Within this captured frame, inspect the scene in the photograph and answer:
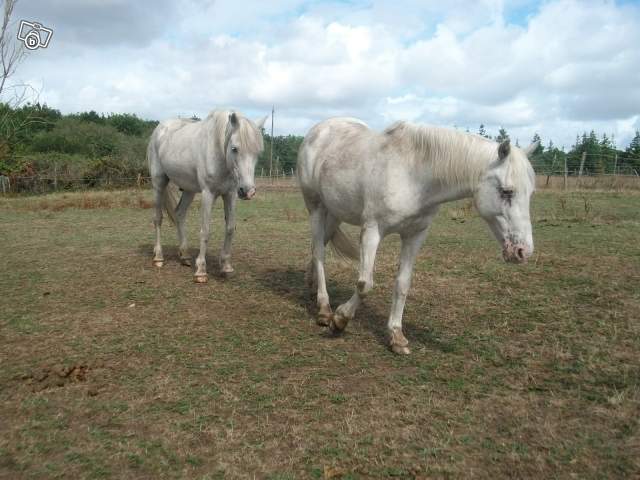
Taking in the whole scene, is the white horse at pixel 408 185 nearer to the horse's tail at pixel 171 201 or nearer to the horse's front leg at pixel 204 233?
the horse's front leg at pixel 204 233

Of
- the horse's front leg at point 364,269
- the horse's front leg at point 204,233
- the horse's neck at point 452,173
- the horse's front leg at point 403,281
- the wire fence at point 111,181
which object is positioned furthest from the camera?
the wire fence at point 111,181

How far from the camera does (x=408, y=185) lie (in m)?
3.64

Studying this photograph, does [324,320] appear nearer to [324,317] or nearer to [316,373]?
[324,317]

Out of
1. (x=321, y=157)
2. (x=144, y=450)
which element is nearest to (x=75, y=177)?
(x=321, y=157)

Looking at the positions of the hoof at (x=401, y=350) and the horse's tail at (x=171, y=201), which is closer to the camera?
the hoof at (x=401, y=350)

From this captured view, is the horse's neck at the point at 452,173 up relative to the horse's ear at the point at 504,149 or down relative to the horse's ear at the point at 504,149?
down

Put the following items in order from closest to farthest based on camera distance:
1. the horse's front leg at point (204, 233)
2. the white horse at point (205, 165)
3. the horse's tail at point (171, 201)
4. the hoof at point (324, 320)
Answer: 1. the hoof at point (324, 320)
2. the white horse at point (205, 165)
3. the horse's front leg at point (204, 233)
4. the horse's tail at point (171, 201)

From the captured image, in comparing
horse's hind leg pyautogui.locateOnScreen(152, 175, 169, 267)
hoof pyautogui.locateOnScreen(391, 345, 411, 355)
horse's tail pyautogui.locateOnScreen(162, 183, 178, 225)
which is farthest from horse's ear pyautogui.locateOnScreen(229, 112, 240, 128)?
hoof pyautogui.locateOnScreen(391, 345, 411, 355)

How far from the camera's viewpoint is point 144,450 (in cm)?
252

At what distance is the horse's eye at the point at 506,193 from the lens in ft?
10.4

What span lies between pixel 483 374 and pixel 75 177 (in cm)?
2737

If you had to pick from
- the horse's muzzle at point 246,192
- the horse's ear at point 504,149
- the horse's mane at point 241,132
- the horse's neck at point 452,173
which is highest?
the horse's mane at point 241,132

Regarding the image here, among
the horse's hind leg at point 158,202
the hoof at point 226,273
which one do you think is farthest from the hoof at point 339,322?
the horse's hind leg at point 158,202

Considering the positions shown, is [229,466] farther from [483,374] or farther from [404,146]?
[404,146]
